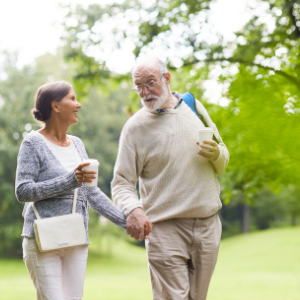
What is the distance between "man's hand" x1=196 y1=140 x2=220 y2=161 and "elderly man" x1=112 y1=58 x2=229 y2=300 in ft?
0.05

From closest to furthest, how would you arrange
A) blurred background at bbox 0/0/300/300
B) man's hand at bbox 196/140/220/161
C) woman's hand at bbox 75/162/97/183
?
blurred background at bbox 0/0/300/300 < woman's hand at bbox 75/162/97/183 < man's hand at bbox 196/140/220/161

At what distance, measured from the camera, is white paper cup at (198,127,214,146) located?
209cm

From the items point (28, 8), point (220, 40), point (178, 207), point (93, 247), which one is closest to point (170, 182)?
point (178, 207)

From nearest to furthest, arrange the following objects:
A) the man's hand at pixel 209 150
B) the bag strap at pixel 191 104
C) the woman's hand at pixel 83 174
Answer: the woman's hand at pixel 83 174 < the man's hand at pixel 209 150 < the bag strap at pixel 191 104

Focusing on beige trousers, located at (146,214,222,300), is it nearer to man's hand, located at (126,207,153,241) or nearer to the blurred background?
man's hand, located at (126,207,153,241)

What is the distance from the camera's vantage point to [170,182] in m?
2.27

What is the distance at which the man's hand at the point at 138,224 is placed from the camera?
2133 mm

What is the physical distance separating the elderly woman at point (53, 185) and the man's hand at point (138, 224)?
145 mm

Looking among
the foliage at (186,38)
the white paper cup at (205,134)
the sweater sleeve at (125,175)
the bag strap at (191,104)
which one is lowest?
the sweater sleeve at (125,175)

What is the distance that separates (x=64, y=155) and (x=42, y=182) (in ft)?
0.63

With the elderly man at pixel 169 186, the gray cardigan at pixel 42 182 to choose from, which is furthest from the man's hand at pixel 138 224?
the gray cardigan at pixel 42 182

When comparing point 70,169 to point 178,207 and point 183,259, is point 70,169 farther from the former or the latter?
point 183,259

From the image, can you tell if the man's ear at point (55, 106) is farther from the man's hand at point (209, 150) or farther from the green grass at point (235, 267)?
the green grass at point (235, 267)

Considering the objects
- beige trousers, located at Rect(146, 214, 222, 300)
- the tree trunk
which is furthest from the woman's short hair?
the tree trunk
